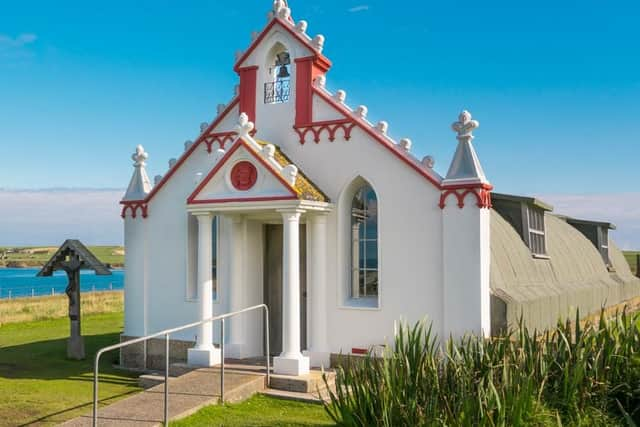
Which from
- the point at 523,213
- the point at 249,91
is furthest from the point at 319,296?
the point at 523,213

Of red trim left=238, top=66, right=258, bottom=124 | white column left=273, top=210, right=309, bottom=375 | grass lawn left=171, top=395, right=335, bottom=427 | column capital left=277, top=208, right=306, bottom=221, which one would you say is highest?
red trim left=238, top=66, right=258, bottom=124

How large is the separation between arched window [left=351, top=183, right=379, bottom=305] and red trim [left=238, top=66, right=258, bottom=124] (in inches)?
119

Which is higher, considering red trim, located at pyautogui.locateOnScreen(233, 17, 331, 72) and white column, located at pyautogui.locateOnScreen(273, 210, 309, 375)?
red trim, located at pyautogui.locateOnScreen(233, 17, 331, 72)

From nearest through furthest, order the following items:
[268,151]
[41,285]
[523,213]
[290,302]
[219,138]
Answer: [290,302] < [268,151] < [219,138] < [523,213] < [41,285]

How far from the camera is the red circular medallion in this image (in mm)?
11859

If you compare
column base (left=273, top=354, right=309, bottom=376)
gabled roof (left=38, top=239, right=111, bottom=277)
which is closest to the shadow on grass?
gabled roof (left=38, top=239, right=111, bottom=277)

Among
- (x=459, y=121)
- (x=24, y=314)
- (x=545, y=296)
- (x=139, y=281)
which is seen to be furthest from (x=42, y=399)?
(x=24, y=314)

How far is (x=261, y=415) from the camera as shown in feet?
30.4

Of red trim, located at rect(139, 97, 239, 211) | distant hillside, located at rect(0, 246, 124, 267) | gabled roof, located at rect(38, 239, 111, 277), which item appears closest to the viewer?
red trim, located at rect(139, 97, 239, 211)

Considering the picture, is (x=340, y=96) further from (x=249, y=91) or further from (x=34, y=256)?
(x=34, y=256)

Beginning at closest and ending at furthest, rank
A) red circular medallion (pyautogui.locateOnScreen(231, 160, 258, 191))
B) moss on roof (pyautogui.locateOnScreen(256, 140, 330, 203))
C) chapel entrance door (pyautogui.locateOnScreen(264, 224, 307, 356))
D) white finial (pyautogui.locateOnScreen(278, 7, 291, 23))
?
1. moss on roof (pyautogui.locateOnScreen(256, 140, 330, 203))
2. red circular medallion (pyautogui.locateOnScreen(231, 160, 258, 191))
3. white finial (pyautogui.locateOnScreen(278, 7, 291, 23))
4. chapel entrance door (pyautogui.locateOnScreen(264, 224, 307, 356))

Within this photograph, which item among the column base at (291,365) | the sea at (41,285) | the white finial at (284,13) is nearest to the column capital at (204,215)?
the column base at (291,365)

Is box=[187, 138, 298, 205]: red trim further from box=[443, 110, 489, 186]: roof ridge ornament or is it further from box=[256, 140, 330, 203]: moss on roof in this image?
box=[443, 110, 489, 186]: roof ridge ornament

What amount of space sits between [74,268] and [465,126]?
10.3 meters
